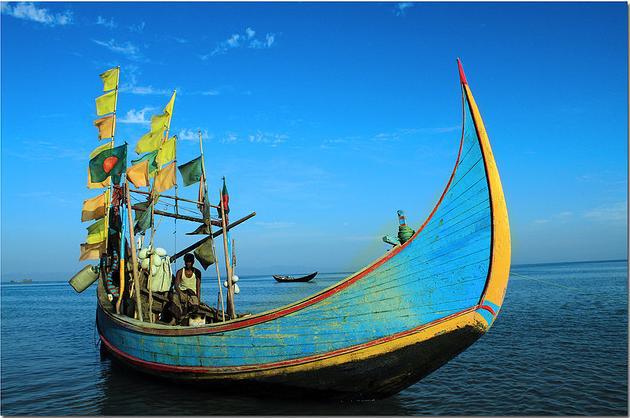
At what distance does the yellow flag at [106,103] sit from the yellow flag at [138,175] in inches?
208

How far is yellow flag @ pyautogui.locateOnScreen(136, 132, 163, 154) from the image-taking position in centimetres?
1238

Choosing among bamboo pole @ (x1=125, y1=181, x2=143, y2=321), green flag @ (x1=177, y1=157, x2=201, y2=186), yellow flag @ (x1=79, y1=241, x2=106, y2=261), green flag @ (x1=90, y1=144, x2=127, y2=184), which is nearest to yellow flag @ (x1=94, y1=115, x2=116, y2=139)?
yellow flag @ (x1=79, y1=241, x2=106, y2=261)

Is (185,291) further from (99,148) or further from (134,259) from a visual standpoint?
(99,148)

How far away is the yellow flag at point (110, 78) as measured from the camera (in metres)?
15.4

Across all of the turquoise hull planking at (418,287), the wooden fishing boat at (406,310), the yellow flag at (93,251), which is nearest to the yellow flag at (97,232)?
the yellow flag at (93,251)

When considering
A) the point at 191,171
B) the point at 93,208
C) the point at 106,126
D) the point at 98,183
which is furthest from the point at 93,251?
the point at 191,171

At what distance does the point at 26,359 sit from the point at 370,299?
1409 cm

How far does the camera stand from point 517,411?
8.76 m

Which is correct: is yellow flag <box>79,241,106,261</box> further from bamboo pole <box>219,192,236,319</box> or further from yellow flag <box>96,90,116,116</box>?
bamboo pole <box>219,192,236,319</box>

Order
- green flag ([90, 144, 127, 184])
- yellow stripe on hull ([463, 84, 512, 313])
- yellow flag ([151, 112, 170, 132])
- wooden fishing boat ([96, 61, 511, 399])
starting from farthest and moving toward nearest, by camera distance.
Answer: yellow flag ([151, 112, 170, 132])
green flag ([90, 144, 127, 184])
wooden fishing boat ([96, 61, 511, 399])
yellow stripe on hull ([463, 84, 512, 313])

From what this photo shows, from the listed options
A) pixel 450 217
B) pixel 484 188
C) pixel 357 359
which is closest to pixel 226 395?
pixel 357 359

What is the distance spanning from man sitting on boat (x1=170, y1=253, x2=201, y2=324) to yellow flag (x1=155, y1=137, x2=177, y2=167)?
106 inches

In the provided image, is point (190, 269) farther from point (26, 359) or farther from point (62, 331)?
point (62, 331)

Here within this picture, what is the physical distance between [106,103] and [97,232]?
4602 millimetres
